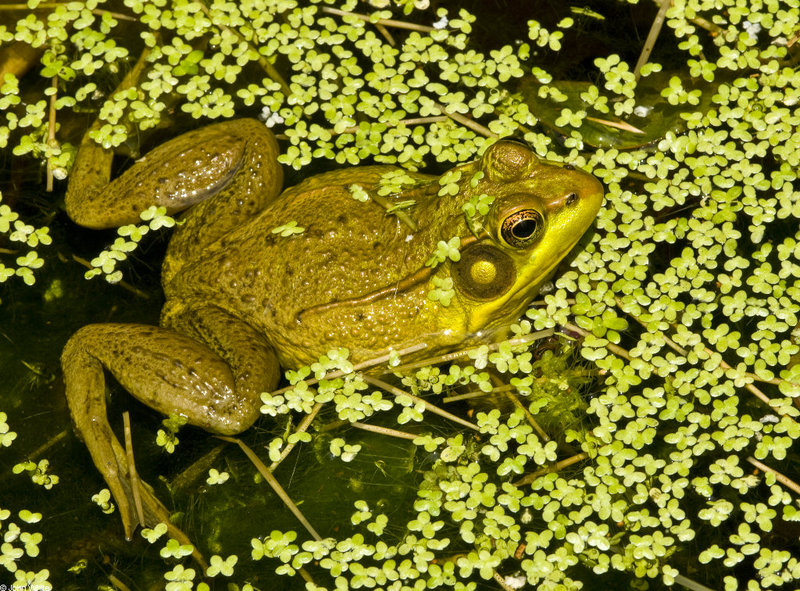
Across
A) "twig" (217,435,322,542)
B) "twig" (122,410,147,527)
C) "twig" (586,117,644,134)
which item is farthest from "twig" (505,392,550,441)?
"twig" (122,410,147,527)

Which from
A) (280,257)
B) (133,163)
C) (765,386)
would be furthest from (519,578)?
(133,163)

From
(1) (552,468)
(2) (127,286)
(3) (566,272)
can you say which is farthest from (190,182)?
(1) (552,468)

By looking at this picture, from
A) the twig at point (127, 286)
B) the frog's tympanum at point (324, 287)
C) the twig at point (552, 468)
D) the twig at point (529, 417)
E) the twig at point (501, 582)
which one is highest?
the frog's tympanum at point (324, 287)

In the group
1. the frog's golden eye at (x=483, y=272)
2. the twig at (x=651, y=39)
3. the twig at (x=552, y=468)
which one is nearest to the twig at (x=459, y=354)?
the frog's golden eye at (x=483, y=272)

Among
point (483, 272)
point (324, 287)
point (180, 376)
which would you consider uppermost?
point (483, 272)

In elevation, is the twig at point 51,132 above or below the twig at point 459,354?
above

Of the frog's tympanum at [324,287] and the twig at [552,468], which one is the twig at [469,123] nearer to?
the frog's tympanum at [324,287]

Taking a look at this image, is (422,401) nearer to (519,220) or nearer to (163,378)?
(519,220)
